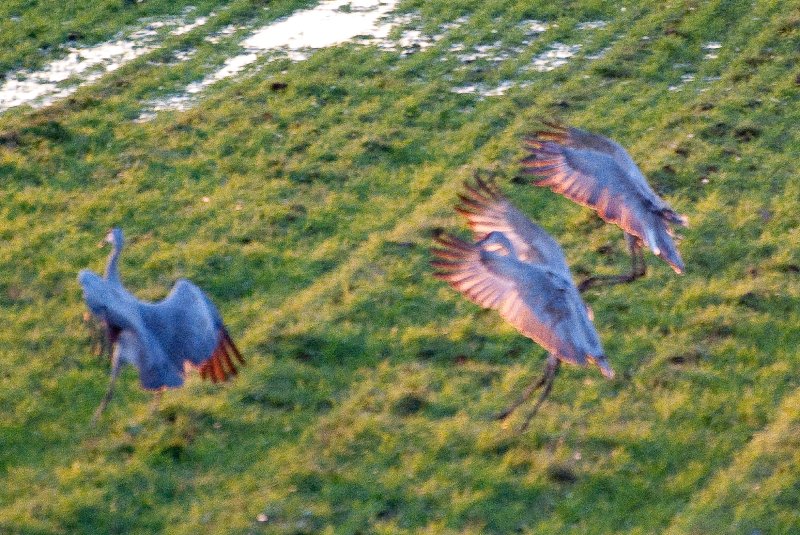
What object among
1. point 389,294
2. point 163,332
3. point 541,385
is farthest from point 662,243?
point 163,332

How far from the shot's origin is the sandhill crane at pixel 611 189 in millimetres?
7371

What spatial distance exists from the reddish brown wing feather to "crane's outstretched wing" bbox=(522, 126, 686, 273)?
226 centimetres

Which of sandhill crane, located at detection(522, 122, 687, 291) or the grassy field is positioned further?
sandhill crane, located at detection(522, 122, 687, 291)

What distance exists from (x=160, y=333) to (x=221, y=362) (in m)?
0.44

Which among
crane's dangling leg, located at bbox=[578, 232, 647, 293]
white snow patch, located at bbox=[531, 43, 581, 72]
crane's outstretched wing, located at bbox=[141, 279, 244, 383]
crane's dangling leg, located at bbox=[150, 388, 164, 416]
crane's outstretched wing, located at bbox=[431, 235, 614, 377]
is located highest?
crane's outstretched wing, located at bbox=[141, 279, 244, 383]

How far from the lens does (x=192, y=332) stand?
619 cm

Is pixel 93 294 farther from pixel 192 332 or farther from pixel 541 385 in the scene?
pixel 541 385

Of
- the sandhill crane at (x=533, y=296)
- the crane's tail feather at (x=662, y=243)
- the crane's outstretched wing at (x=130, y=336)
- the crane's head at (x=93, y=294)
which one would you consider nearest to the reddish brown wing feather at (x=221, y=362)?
the crane's outstretched wing at (x=130, y=336)

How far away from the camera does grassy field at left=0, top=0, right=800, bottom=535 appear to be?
231 inches

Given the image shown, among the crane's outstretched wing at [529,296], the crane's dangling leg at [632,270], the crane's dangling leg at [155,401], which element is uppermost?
the crane's outstretched wing at [529,296]

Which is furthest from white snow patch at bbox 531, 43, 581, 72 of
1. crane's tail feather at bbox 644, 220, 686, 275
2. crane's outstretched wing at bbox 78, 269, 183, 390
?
crane's outstretched wing at bbox 78, 269, 183, 390

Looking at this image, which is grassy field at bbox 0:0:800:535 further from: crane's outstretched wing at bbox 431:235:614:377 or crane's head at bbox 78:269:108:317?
crane's head at bbox 78:269:108:317

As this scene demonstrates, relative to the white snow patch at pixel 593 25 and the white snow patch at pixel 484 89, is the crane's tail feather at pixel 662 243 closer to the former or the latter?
the white snow patch at pixel 484 89

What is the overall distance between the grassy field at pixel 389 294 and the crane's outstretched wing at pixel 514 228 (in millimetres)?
664
